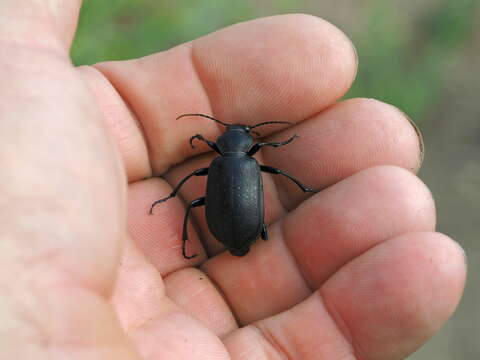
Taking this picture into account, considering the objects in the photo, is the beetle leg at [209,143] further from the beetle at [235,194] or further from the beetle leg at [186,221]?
the beetle leg at [186,221]

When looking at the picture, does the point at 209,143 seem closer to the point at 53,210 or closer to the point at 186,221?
the point at 186,221

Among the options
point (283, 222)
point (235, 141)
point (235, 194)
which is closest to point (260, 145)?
point (235, 141)

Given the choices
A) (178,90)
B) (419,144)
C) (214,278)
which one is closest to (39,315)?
(214,278)

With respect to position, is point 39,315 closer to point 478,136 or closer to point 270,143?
point 270,143

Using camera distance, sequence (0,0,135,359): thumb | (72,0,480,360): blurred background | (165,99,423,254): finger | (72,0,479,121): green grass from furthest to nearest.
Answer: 1. (72,0,479,121): green grass
2. (72,0,480,360): blurred background
3. (165,99,423,254): finger
4. (0,0,135,359): thumb

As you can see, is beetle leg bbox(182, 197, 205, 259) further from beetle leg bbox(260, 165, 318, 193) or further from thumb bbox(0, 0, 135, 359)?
thumb bbox(0, 0, 135, 359)

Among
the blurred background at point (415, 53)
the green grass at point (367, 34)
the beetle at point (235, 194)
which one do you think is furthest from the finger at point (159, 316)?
the green grass at point (367, 34)

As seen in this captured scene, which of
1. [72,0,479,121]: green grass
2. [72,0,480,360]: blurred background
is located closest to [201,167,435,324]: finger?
[72,0,480,360]: blurred background
